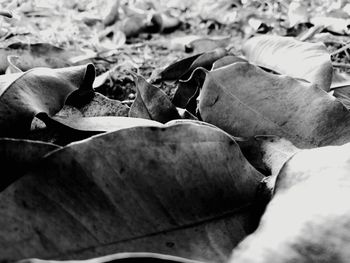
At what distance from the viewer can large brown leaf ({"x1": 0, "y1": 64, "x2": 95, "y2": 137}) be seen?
62 cm

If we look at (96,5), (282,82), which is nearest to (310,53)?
(282,82)

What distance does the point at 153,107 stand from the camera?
0.76 m

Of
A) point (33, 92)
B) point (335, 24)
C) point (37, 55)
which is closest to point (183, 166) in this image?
point (33, 92)

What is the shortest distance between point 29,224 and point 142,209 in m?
0.12

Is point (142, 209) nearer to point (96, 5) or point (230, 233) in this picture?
point (230, 233)

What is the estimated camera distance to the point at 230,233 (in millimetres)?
524

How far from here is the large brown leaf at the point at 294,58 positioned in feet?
2.82

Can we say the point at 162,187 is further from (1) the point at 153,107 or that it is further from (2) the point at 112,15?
(2) the point at 112,15

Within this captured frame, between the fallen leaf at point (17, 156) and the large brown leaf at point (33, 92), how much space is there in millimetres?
110

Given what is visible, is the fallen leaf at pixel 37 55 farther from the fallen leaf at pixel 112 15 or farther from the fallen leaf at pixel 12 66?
the fallen leaf at pixel 112 15

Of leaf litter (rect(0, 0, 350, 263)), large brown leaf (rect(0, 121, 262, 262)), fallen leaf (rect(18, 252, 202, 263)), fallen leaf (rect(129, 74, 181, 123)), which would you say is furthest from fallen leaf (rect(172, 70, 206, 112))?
fallen leaf (rect(18, 252, 202, 263))

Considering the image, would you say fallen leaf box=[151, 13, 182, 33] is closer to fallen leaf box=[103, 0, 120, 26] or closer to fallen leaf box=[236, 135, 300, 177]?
fallen leaf box=[103, 0, 120, 26]

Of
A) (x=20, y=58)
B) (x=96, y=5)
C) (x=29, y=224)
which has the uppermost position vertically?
(x=29, y=224)

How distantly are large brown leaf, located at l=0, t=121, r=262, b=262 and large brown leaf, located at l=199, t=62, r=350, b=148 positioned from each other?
169mm
